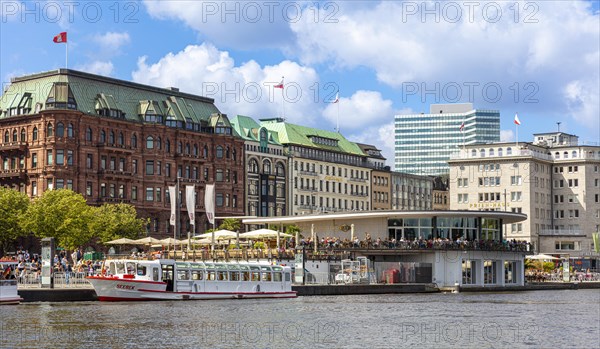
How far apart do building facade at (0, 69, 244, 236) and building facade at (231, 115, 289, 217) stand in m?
7.40

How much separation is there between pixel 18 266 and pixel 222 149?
7992cm

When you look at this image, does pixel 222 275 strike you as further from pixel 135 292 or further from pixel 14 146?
pixel 14 146

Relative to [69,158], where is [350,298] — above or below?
below

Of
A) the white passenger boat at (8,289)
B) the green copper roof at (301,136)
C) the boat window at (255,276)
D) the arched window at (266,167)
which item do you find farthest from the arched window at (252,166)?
the white passenger boat at (8,289)

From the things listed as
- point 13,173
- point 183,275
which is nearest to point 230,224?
point 13,173

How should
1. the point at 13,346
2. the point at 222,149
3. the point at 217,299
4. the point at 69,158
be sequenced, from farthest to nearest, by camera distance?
the point at 222,149 < the point at 69,158 < the point at 217,299 < the point at 13,346

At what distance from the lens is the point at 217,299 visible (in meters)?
86.5

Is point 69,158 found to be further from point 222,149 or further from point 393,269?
point 393,269

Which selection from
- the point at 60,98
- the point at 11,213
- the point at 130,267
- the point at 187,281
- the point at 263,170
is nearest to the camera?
the point at 130,267

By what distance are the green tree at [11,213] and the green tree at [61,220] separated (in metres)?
2.14

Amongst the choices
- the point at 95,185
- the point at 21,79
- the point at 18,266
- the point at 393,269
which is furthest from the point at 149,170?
the point at 18,266

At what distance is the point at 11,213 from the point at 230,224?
35.5 metres

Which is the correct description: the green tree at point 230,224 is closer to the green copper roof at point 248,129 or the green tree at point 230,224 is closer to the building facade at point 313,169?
the green copper roof at point 248,129

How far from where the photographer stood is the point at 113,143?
147m
